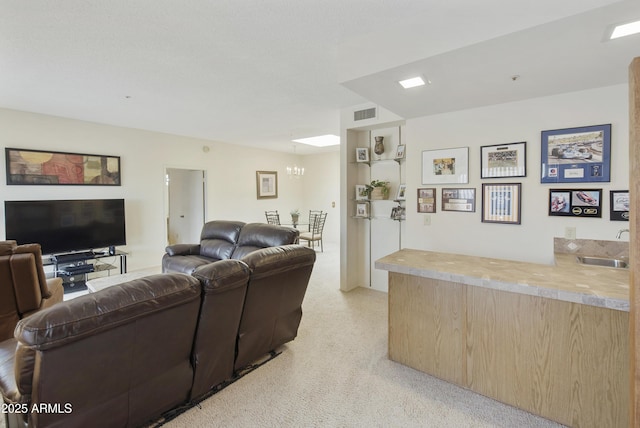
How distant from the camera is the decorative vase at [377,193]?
405cm

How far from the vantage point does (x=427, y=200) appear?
3449mm

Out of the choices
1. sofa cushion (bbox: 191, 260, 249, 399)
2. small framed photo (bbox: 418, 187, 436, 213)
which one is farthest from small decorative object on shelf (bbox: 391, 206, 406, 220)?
sofa cushion (bbox: 191, 260, 249, 399)

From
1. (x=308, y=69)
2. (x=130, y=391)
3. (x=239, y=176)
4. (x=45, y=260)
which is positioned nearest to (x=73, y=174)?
(x=45, y=260)

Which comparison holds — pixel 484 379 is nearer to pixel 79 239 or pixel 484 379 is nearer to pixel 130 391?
pixel 130 391

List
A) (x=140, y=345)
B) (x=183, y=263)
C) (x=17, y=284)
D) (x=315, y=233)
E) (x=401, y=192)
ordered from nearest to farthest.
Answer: (x=140, y=345), (x=17, y=284), (x=401, y=192), (x=183, y=263), (x=315, y=233)

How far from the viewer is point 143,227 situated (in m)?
5.48

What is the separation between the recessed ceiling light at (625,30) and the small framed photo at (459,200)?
1.65m

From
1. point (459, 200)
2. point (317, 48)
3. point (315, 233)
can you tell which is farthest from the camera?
point (315, 233)

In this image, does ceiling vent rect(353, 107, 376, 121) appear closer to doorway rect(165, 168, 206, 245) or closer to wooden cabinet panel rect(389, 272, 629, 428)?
wooden cabinet panel rect(389, 272, 629, 428)

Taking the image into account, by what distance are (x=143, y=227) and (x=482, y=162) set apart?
5555 mm

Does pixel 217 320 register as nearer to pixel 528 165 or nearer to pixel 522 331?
pixel 522 331

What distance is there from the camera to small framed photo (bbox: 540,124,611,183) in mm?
2438

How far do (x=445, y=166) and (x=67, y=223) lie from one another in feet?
17.7

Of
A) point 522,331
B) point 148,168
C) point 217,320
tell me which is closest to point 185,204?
point 148,168
